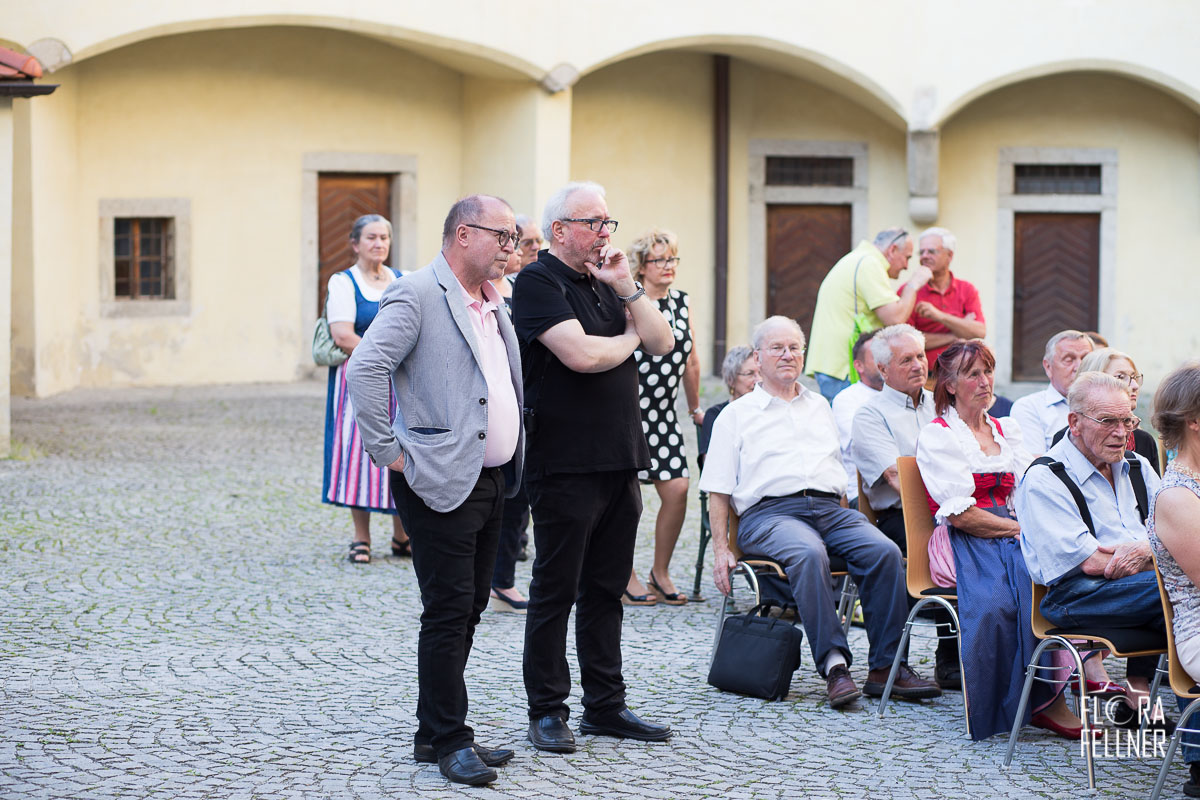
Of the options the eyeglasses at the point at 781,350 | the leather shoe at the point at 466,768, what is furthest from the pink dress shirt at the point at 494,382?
the eyeglasses at the point at 781,350

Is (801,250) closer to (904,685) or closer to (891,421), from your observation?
(891,421)

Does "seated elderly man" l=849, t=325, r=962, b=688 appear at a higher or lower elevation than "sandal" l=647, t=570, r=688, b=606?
higher

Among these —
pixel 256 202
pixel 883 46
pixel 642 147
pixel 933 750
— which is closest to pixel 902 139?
pixel 883 46

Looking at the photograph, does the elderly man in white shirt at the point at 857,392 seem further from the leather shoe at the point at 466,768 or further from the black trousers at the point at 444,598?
the leather shoe at the point at 466,768

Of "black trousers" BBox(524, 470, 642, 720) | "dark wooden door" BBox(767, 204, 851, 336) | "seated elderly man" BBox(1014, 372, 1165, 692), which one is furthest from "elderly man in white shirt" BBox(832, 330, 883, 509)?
"dark wooden door" BBox(767, 204, 851, 336)

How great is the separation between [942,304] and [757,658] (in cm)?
379

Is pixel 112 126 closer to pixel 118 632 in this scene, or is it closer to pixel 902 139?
pixel 902 139

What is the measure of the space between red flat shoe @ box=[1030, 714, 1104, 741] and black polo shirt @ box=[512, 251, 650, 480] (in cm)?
164

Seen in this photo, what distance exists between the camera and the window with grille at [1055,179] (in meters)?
19.0

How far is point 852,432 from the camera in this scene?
6285 millimetres

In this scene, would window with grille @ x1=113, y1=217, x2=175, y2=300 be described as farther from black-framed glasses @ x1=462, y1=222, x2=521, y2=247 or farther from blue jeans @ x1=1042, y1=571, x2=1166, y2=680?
blue jeans @ x1=1042, y1=571, x2=1166, y2=680

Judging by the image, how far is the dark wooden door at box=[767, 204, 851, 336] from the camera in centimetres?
1928

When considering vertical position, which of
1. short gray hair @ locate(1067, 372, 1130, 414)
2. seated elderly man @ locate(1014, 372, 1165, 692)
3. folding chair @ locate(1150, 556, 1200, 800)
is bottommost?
folding chair @ locate(1150, 556, 1200, 800)

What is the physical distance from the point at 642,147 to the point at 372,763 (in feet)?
47.6
